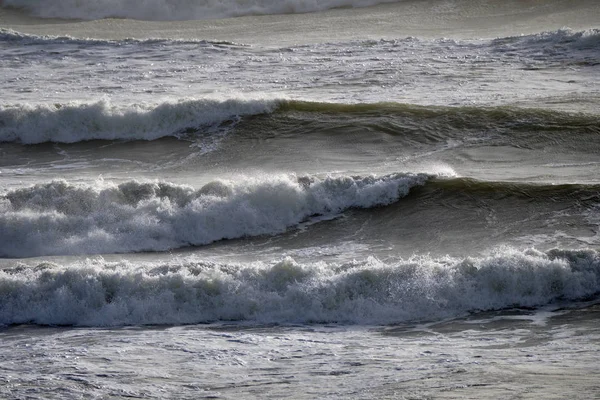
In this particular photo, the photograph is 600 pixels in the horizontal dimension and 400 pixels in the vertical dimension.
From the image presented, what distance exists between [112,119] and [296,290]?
664 centimetres

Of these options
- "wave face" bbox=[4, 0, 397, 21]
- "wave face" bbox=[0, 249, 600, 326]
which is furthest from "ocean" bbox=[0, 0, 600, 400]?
"wave face" bbox=[4, 0, 397, 21]

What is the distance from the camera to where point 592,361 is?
654 cm

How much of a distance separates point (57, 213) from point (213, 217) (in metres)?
1.80

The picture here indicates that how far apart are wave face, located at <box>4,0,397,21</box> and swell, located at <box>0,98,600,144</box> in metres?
10.1

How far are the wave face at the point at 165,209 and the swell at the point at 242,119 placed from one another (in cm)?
247

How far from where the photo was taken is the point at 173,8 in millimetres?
24203

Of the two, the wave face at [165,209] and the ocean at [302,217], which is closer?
the ocean at [302,217]

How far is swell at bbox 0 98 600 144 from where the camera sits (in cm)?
1309

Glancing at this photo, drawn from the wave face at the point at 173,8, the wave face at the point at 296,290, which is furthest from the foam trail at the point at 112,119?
the wave face at the point at 173,8

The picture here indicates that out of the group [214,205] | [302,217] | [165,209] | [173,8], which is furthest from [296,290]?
[173,8]

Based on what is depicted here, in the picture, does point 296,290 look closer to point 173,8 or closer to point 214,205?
point 214,205

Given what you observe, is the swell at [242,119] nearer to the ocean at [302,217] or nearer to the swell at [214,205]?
the ocean at [302,217]

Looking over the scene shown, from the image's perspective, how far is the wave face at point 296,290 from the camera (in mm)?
8055

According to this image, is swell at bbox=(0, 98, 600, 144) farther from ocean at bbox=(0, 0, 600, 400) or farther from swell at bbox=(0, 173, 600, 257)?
swell at bbox=(0, 173, 600, 257)
